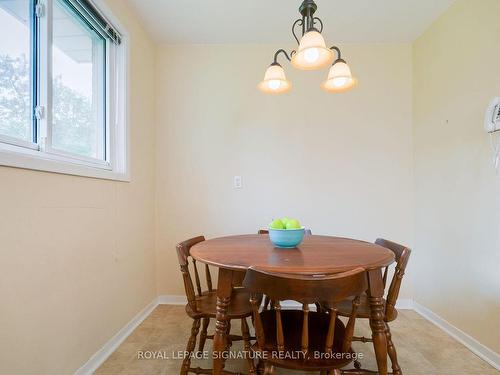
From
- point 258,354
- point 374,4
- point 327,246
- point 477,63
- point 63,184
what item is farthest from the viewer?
point 374,4

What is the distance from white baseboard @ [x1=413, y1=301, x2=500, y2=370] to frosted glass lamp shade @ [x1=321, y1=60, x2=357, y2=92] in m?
1.86

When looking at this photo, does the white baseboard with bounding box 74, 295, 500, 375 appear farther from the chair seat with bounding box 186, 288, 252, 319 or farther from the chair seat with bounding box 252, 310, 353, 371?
the chair seat with bounding box 252, 310, 353, 371

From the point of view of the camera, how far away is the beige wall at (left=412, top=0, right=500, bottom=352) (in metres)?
1.71

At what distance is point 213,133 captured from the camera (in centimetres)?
256

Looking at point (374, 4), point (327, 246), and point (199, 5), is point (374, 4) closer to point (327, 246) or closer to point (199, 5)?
point (199, 5)

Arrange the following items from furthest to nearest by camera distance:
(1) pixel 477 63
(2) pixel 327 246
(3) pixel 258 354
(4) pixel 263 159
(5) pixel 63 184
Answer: (4) pixel 263 159 < (1) pixel 477 63 < (2) pixel 327 246 < (5) pixel 63 184 < (3) pixel 258 354

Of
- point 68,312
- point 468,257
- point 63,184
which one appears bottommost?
point 68,312

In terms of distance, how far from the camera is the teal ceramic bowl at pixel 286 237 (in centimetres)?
141

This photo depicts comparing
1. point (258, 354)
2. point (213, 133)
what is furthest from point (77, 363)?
point (213, 133)

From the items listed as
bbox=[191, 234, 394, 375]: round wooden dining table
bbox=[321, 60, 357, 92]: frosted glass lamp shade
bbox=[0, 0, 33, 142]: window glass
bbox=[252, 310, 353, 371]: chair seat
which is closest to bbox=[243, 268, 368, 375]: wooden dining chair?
bbox=[252, 310, 353, 371]: chair seat

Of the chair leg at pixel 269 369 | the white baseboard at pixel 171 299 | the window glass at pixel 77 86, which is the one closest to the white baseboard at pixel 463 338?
the chair leg at pixel 269 369

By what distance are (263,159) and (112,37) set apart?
4.94 ft

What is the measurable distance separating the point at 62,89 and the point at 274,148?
1.66m

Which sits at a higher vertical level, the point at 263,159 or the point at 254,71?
the point at 254,71
